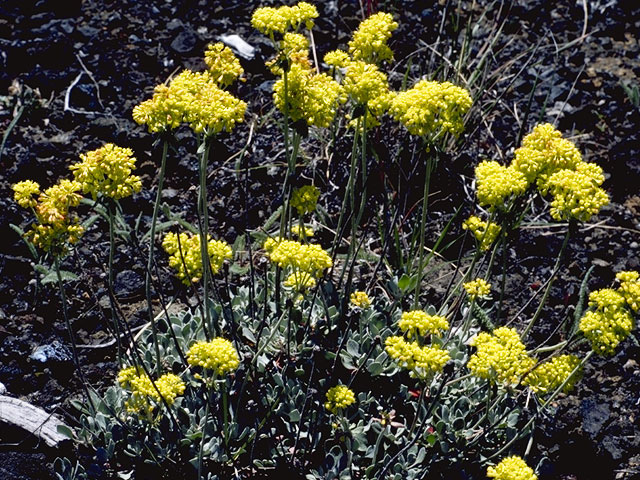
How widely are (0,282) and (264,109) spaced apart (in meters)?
2.48

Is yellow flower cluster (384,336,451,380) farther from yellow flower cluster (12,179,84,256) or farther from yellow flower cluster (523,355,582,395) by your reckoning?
yellow flower cluster (12,179,84,256)

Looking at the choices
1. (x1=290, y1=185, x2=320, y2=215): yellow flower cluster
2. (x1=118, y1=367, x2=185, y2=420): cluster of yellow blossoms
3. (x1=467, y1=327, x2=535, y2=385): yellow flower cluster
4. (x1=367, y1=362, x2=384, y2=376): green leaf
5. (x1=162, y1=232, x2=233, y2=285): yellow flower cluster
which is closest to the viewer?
(x1=467, y1=327, x2=535, y2=385): yellow flower cluster

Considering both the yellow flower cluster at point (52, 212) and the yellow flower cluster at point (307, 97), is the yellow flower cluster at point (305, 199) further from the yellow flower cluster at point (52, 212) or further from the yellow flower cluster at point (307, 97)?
the yellow flower cluster at point (52, 212)

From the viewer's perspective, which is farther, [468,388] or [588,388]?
[588,388]

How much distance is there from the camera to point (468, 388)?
14.7 feet

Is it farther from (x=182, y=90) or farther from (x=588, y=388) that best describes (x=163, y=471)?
(x=588, y=388)

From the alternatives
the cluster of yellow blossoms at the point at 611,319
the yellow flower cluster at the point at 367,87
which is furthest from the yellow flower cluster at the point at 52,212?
the cluster of yellow blossoms at the point at 611,319

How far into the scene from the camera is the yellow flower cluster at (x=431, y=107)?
361 cm

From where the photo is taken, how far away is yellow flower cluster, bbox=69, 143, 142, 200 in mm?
3367

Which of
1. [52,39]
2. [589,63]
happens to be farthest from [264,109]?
[589,63]

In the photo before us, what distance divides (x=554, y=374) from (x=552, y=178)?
92cm

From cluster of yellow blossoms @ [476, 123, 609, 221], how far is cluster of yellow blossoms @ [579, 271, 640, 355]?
0.36 metres

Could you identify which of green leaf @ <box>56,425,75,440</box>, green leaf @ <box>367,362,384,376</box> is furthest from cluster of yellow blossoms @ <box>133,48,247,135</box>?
green leaf @ <box>56,425,75,440</box>

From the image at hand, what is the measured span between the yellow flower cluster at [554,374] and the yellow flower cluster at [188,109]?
1836 mm
